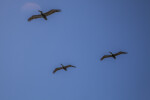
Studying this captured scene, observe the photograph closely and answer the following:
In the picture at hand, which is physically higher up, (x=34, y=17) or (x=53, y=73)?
(x=34, y=17)

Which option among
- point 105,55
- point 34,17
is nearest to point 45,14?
point 34,17

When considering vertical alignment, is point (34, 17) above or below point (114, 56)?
above

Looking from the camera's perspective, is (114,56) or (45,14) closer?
(45,14)

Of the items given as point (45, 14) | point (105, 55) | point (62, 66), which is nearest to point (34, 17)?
point (45, 14)

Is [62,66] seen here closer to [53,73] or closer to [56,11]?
[53,73]

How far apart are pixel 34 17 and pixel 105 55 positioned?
34.7 feet

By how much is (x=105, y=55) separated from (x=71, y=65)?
15.6 ft

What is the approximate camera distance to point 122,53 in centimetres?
3203

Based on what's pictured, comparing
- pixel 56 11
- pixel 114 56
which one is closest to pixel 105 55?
pixel 114 56

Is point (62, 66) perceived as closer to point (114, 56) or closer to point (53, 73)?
point (53, 73)

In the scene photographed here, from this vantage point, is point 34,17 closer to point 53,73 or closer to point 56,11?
point 56,11

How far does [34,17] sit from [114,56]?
11709mm

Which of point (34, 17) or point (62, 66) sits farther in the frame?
point (62, 66)

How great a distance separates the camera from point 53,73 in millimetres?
31734
